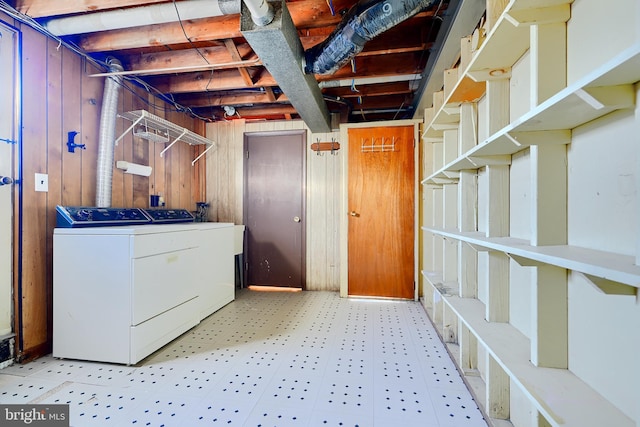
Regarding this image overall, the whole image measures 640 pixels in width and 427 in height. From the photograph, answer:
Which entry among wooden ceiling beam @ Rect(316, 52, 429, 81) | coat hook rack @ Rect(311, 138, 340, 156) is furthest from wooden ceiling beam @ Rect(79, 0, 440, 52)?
coat hook rack @ Rect(311, 138, 340, 156)

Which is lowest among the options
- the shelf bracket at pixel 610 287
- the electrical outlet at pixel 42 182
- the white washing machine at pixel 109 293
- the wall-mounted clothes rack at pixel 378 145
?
the white washing machine at pixel 109 293

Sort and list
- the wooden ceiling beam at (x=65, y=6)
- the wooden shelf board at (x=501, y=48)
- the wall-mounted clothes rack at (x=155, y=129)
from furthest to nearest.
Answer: the wall-mounted clothes rack at (x=155, y=129)
the wooden ceiling beam at (x=65, y=6)
the wooden shelf board at (x=501, y=48)

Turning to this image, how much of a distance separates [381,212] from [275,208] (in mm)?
1430

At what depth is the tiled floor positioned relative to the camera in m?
1.42

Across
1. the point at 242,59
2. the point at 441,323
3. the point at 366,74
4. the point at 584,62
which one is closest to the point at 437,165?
the point at 366,74

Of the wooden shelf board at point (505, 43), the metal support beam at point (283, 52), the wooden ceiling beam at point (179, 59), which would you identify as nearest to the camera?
the wooden shelf board at point (505, 43)

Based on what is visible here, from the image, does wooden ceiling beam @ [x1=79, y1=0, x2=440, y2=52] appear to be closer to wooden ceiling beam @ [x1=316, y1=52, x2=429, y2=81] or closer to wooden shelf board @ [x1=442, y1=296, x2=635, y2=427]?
wooden ceiling beam @ [x1=316, y1=52, x2=429, y2=81]

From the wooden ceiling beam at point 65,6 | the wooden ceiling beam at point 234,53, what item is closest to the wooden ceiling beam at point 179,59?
the wooden ceiling beam at point 234,53

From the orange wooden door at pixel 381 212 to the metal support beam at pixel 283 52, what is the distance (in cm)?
90

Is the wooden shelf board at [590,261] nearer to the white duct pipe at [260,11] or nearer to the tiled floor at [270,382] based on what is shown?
the tiled floor at [270,382]

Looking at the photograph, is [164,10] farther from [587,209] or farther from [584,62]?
[587,209]

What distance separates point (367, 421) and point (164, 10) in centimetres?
265

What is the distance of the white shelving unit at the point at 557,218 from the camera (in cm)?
66

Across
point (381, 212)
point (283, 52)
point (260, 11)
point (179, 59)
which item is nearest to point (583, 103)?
point (260, 11)
